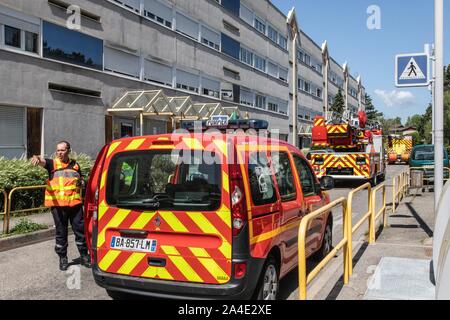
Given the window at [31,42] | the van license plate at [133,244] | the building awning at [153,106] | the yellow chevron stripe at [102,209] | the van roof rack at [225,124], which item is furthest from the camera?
the building awning at [153,106]

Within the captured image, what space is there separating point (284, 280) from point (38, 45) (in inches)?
547

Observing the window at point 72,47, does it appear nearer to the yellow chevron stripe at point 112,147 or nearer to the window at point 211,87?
the window at point 211,87

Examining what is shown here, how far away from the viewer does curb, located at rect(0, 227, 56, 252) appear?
297 inches

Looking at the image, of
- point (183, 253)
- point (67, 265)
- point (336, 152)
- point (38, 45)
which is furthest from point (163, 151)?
point (336, 152)

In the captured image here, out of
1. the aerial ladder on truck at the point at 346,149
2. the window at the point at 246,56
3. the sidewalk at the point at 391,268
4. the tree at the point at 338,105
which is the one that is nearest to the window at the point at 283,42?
the window at the point at 246,56

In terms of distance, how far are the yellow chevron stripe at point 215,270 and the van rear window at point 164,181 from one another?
0.46m

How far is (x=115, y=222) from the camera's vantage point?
429 centimetres

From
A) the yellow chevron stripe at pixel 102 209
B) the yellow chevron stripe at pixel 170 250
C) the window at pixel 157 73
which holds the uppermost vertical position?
the window at pixel 157 73

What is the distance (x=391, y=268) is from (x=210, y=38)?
25.2 metres

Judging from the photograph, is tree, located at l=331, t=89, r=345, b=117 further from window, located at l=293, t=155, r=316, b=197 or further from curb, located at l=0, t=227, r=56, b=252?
window, located at l=293, t=155, r=316, b=197

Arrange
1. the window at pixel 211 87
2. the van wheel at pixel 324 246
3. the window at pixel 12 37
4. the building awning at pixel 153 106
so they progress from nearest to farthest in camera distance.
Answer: the van wheel at pixel 324 246
the window at pixel 12 37
the building awning at pixel 153 106
the window at pixel 211 87

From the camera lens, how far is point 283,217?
459 centimetres

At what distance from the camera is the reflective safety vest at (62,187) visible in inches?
233

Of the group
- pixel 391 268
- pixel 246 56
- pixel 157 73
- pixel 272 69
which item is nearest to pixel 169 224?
pixel 391 268
